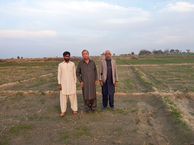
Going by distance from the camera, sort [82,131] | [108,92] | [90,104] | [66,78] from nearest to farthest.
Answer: [82,131] → [66,78] → [90,104] → [108,92]

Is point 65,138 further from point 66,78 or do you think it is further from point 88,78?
point 88,78

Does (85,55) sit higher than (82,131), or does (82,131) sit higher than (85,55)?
(85,55)

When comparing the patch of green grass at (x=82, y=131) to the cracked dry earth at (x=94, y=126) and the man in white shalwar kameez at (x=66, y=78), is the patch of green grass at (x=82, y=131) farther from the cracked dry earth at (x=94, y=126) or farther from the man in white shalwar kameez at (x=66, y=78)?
the man in white shalwar kameez at (x=66, y=78)

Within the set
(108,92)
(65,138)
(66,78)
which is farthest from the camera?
(108,92)

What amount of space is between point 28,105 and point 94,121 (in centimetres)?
400

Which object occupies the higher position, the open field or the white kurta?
the white kurta

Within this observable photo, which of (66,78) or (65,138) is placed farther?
(66,78)

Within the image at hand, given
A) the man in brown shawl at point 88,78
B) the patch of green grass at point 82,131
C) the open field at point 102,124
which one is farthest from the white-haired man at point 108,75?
the patch of green grass at point 82,131

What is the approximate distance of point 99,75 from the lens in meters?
11.7

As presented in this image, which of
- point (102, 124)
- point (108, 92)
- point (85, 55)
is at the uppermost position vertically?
point (85, 55)

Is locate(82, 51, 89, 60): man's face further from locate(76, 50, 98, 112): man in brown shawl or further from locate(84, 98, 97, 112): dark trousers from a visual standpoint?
locate(84, 98, 97, 112): dark trousers

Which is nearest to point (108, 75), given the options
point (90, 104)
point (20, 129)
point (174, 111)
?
point (90, 104)

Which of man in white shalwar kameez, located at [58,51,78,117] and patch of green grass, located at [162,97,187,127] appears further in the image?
man in white shalwar kameez, located at [58,51,78,117]

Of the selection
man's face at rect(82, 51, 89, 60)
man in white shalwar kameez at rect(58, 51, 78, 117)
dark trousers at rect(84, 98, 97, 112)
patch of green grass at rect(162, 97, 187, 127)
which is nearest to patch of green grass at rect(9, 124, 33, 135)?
man in white shalwar kameez at rect(58, 51, 78, 117)
